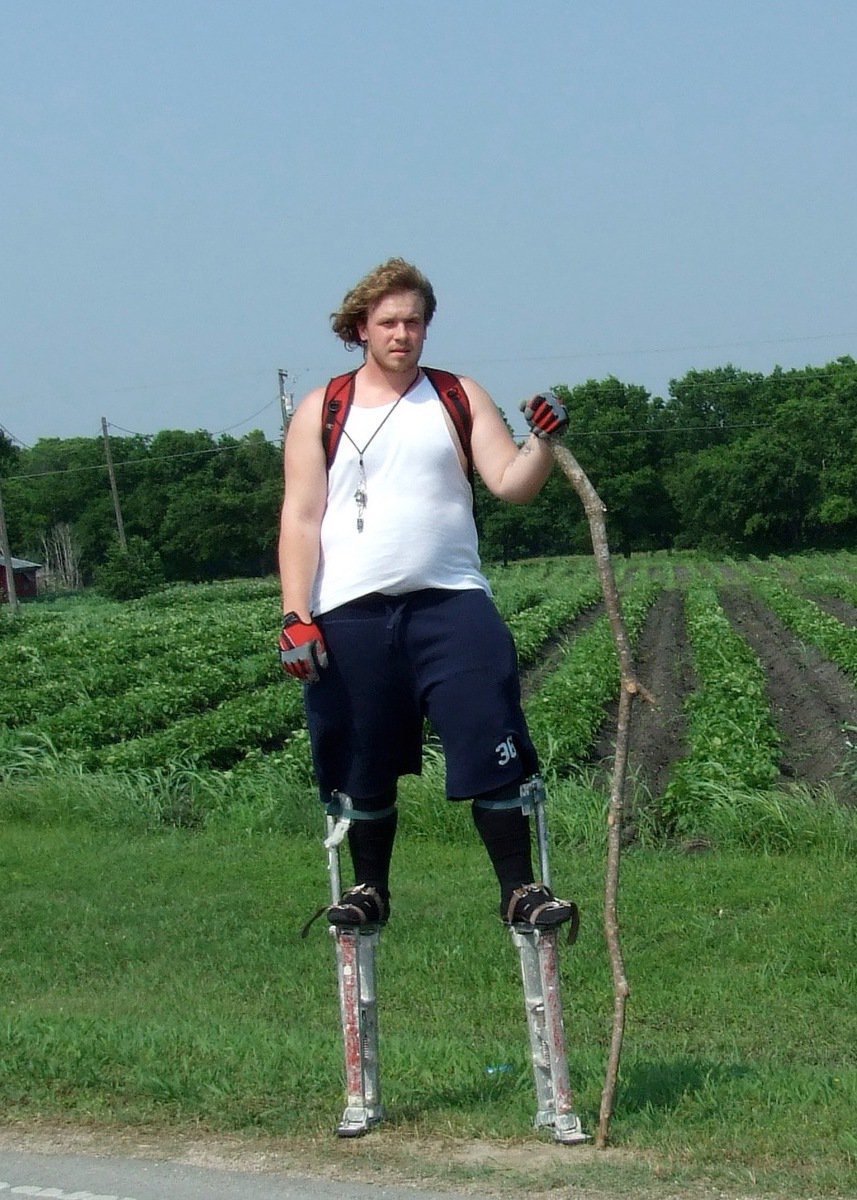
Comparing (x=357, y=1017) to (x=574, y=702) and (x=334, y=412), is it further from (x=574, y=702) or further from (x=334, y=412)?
(x=574, y=702)

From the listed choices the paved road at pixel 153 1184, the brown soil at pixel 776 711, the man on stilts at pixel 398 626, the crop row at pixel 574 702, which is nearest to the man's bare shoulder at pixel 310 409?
the man on stilts at pixel 398 626

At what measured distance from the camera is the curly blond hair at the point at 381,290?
3.67 metres

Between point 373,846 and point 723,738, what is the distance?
8189 millimetres

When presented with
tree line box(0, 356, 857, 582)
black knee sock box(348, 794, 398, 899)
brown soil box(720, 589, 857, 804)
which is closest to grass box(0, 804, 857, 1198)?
black knee sock box(348, 794, 398, 899)

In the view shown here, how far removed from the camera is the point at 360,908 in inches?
142

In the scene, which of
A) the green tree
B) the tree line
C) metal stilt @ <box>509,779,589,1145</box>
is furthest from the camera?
the tree line

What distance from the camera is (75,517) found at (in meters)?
97.2

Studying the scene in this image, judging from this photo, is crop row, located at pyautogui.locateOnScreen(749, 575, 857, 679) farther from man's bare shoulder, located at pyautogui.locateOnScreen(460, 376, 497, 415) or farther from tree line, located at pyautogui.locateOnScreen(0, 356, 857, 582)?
tree line, located at pyautogui.locateOnScreen(0, 356, 857, 582)

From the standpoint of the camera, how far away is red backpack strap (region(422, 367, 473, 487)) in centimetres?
364

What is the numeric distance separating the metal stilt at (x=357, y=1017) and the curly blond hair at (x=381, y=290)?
4.11 ft

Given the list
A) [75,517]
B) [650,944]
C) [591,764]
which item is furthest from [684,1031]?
[75,517]

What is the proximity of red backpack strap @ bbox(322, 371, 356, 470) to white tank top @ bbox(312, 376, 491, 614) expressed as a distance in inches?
0.8

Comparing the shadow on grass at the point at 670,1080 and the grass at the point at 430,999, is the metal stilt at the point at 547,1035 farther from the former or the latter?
the shadow on grass at the point at 670,1080

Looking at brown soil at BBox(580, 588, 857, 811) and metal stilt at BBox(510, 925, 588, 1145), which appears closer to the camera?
metal stilt at BBox(510, 925, 588, 1145)
